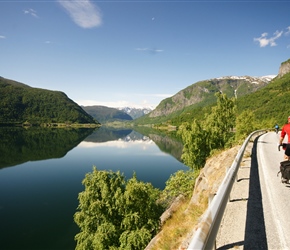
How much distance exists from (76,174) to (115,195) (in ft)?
132

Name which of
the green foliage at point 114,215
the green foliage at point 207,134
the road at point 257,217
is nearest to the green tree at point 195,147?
the green foliage at point 207,134

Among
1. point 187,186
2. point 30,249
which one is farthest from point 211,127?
point 30,249

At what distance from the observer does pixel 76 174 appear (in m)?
60.9

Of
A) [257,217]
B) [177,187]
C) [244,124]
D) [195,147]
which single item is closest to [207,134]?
[195,147]

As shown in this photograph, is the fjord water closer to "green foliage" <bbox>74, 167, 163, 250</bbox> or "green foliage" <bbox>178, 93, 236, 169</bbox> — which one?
"green foliage" <bbox>74, 167, 163, 250</bbox>

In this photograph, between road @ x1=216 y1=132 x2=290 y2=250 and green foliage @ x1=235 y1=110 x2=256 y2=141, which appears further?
green foliage @ x1=235 y1=110 x2=256 y2=141

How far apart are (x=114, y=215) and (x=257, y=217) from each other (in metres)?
20.7

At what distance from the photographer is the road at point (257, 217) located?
489cm

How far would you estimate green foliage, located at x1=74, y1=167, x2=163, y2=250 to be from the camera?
72.3ft

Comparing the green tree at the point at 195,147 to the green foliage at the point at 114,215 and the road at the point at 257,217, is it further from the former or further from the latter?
the road at the point at 257,217

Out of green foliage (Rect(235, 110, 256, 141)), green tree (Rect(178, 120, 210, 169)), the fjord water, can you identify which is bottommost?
the fjord water

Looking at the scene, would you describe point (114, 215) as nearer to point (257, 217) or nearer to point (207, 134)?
point (257, 217)

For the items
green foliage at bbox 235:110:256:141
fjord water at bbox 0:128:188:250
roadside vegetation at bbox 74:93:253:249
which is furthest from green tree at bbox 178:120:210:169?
roadside vegetation at bbox 74:93:253:249

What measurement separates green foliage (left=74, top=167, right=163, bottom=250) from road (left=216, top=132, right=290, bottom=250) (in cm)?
1533
